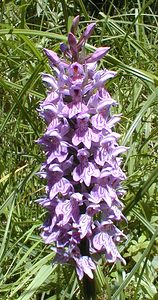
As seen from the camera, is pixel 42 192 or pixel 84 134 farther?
pixel 42 192

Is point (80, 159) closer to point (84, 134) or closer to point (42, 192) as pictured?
point (84, 134)

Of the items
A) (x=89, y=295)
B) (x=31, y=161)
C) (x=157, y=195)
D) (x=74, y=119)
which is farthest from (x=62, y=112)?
(x=31, y=161)

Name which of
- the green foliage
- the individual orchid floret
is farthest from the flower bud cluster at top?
the green foliage

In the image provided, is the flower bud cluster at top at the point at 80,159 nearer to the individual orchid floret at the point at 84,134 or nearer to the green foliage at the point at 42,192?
the individual orchid floret at the point at 84,134

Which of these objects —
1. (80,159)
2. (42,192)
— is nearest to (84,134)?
(80,159)

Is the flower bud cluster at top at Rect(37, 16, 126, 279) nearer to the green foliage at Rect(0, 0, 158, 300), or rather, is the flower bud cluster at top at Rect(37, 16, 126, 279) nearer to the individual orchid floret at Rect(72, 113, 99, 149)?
the individual orchid floret at Rect(72, 113, 99, 149)

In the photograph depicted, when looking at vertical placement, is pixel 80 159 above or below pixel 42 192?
above

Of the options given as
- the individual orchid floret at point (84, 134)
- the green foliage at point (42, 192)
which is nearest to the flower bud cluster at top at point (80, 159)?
the individual orchid floret at point (84, 134)

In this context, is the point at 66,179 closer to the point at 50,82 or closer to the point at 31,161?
the point at 50,82

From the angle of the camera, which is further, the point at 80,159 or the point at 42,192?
the point at 42,192
